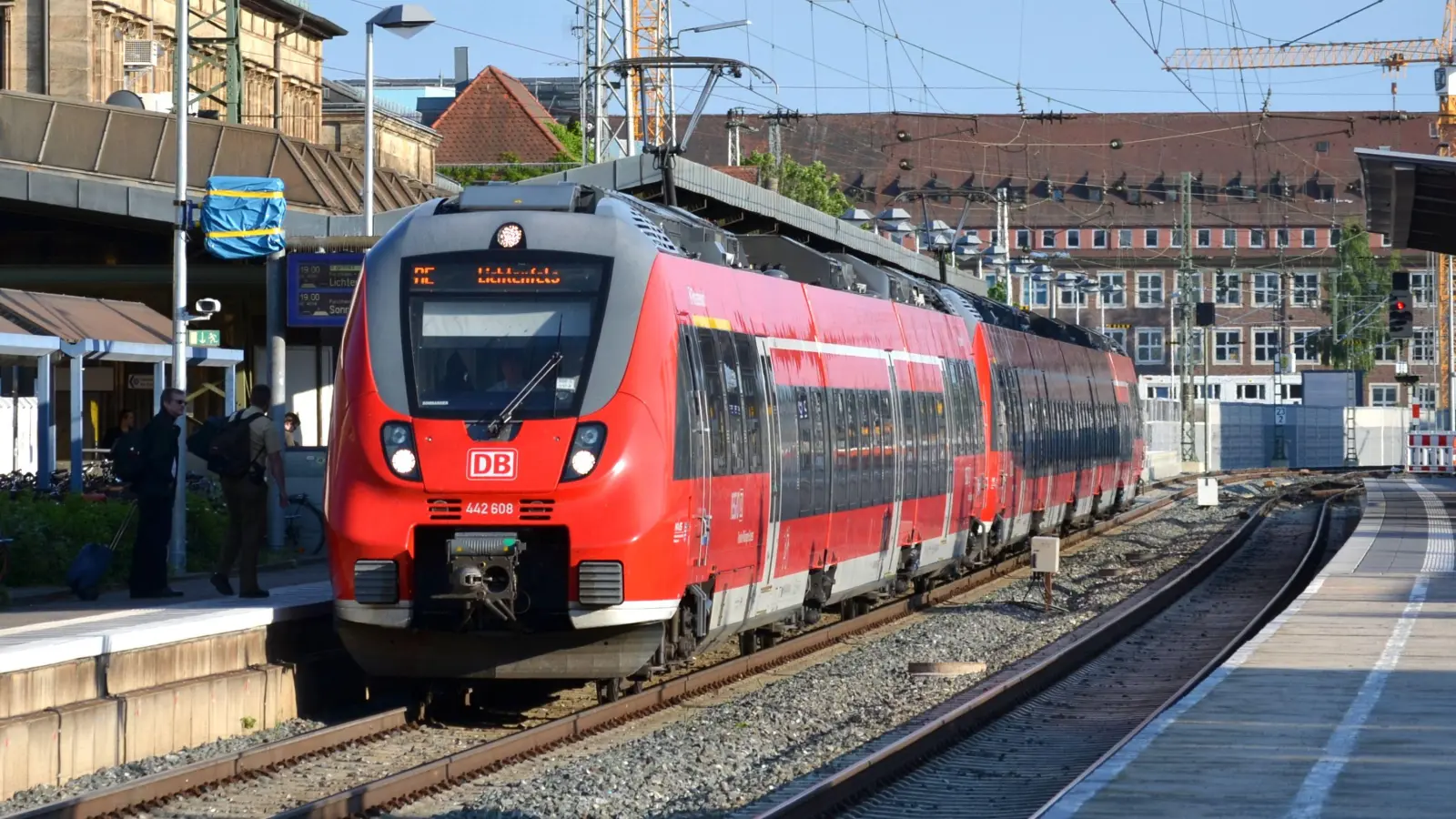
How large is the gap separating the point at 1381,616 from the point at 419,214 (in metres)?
9.75

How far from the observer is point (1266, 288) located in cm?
11369

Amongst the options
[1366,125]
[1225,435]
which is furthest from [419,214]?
[1366,125]

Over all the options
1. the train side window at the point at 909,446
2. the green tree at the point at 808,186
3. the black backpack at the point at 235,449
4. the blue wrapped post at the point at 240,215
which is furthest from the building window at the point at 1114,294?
the black backpack at the point at 235,449

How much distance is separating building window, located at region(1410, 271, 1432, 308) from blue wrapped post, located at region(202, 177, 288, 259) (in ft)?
307

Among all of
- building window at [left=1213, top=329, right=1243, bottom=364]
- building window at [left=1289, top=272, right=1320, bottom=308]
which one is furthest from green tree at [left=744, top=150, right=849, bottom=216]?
building window at [left=1289, top=272, right=1320, bottom=308]

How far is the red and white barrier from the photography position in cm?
5544

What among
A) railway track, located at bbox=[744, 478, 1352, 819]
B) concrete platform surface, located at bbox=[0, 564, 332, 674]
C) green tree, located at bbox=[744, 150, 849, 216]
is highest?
green tree, located at bbox=[744, 150, 849, 216]

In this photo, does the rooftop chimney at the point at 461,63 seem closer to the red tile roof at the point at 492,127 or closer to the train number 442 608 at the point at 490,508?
the red tile roof at the point at 492,127

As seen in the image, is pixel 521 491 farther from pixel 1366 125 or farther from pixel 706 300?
pixel 1366 125

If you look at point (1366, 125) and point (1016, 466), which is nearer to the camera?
point (1016, 466)

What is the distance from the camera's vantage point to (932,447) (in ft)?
72.4

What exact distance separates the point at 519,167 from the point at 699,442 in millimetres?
66933

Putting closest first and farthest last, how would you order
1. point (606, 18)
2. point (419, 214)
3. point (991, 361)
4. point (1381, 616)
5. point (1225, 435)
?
point (419, 214) < point (1381, 616) < point (991, 361) < point (606, 18) < point (1225, 435)

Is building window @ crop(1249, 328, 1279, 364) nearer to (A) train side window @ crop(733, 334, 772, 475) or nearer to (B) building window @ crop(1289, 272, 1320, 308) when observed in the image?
(B) building window @ crop(1289, 272, 1320, 308)
